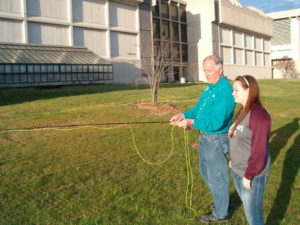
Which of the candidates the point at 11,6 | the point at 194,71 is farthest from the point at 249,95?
the point at 194,71

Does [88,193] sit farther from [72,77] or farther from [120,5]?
[120,5]

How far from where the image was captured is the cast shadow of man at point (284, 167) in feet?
15.4

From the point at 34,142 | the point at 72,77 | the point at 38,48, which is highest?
the point at 38,48

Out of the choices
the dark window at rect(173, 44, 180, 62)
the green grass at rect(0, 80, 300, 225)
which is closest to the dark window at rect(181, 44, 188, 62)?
the dark window at rect(173, 44, 180, 62)

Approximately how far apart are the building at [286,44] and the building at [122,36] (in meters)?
9.27

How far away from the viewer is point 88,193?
530 centimetres

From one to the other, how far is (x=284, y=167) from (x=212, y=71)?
4.28 meters

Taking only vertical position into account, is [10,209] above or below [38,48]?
below

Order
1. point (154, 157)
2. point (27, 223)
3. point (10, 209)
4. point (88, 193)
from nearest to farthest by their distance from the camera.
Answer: point (27, 223) < point (10, 209) < point (88, 193) < point (154, 157)

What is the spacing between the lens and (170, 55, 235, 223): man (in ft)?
11.9

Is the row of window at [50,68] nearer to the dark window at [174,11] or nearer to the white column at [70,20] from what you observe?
the white column at [70,20]

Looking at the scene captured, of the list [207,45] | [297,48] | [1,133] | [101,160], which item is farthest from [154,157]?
[297,48]

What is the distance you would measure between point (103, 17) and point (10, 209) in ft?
109

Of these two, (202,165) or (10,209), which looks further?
(10,209)
